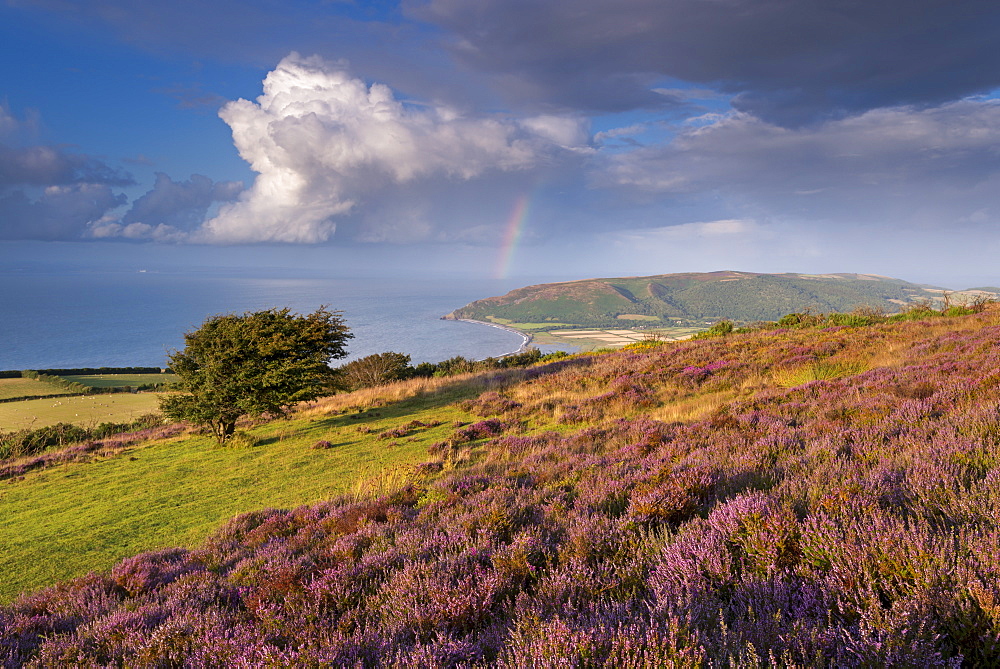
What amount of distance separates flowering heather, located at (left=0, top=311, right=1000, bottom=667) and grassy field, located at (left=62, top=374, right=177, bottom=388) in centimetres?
6373

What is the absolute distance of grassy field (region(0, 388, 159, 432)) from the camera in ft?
116

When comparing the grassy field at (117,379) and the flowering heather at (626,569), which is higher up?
the flowering heather at (626,569)

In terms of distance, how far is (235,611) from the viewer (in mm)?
3969

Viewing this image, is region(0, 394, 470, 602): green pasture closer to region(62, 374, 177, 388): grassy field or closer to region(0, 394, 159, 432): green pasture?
region(0, 394, 159, 432): green pasture

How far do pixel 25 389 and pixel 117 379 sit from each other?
1222 cm

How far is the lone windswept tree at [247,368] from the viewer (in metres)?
16.3

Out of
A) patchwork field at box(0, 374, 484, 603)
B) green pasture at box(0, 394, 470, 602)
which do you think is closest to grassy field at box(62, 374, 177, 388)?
green pasture at box(0, 394, 470, 602)

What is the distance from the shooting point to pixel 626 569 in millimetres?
3566

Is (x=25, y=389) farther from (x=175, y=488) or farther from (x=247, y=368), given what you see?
(x=175, y=488)

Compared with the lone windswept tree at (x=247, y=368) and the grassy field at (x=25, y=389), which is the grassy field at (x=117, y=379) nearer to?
the grassy field at (x=25, y=389)

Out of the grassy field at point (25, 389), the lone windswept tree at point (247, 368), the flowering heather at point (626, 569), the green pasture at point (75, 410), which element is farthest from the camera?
the grassy field at point (25, 389)

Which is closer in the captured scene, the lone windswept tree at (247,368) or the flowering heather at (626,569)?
the flowering heather at (626,569)

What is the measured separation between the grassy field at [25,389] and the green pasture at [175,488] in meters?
51.0

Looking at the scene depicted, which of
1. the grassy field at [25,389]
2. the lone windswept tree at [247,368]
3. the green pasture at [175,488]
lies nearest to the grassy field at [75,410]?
the grassy field at [25,389]
